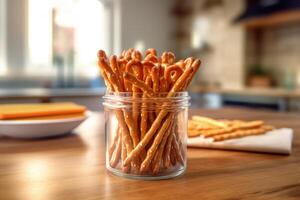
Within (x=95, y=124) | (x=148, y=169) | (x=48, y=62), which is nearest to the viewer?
(x=148, y=169)

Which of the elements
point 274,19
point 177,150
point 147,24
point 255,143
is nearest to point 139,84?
point 177,150

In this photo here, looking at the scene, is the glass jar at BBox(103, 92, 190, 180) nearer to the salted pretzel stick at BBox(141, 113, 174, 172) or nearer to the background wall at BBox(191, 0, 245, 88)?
the salted pretzel stick at BBox(141, 113, 174, 172)

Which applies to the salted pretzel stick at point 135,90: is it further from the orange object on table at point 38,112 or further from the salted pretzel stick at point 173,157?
the orange object on table at point 38,112

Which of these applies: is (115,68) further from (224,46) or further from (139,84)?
(224,46)

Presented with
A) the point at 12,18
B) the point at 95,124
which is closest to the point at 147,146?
the point at 95,124

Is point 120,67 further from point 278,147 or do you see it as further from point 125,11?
point 125,11

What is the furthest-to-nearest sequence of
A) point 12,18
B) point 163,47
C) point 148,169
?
point 163,47, point 12,18, point 148,169

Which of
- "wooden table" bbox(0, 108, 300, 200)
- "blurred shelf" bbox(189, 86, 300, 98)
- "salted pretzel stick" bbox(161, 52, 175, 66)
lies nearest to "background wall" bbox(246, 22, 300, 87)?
"blurred shelf" bbox(189, 86, 300, 98)

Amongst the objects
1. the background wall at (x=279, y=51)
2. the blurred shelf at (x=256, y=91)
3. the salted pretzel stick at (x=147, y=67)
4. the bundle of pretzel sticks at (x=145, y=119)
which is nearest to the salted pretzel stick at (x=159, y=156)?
the bundle of pretzel sticks at (x=145, y=119)
